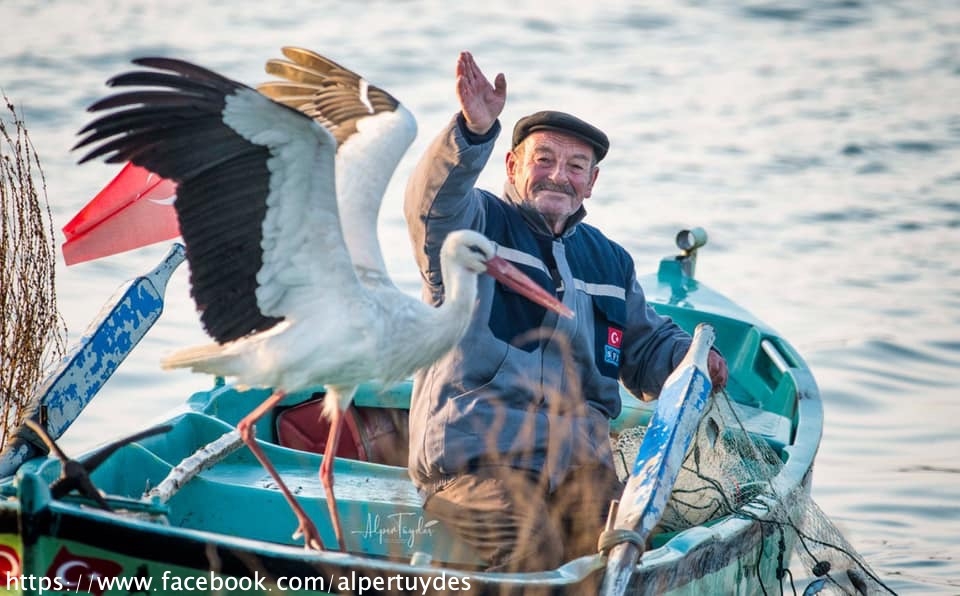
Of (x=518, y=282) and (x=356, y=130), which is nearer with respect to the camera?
(x=518, y=282)

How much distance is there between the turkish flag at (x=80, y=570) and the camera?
4492mm

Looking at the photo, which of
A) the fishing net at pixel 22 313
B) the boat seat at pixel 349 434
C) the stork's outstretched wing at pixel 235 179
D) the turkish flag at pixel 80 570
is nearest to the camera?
the turkish flag at pixel 80 570

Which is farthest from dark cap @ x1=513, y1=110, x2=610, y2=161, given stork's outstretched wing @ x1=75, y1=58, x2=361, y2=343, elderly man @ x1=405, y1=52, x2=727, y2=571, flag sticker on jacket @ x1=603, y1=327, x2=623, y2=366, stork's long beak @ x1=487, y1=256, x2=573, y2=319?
stork's outstretched wing @ x1=75, y1=58, x2=361, y2=343

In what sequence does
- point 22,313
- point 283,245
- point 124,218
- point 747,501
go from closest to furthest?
point 283,245, point 747,501, point 124,218, point 22,313

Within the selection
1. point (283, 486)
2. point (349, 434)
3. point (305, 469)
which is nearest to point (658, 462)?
point (283, 486)

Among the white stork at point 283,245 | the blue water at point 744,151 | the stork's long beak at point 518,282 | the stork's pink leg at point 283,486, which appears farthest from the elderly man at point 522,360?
the blue water at point 744,151

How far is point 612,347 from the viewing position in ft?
19.6

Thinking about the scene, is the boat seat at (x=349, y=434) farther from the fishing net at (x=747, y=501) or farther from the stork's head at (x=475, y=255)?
the stork's head at (x=475, y=255)

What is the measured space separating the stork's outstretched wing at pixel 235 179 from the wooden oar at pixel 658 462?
1089 mm

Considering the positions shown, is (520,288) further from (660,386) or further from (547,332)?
(660,386)

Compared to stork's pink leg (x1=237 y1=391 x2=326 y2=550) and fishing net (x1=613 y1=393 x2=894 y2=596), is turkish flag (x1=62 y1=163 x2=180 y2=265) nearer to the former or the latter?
stork's pink leg (x1=237 y1=391 x2=326 y2=550)

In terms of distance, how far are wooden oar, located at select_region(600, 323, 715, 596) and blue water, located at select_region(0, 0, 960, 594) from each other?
9.07 ft

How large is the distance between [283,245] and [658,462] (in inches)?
54.6

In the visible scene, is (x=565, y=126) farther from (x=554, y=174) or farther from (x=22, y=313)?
(x=22, y=313)
